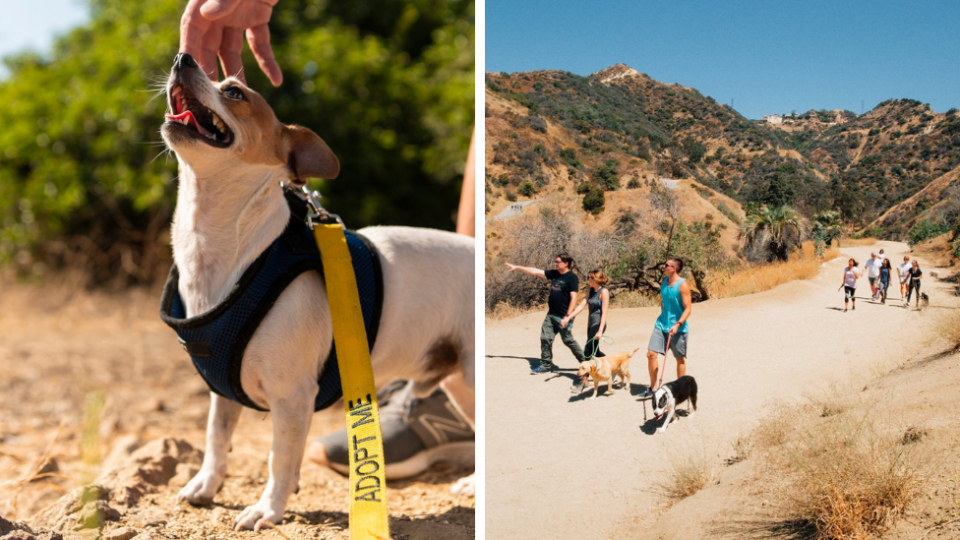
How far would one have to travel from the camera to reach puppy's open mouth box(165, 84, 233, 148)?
96.3 inches

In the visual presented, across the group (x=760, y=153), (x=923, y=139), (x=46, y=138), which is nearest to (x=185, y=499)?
(x=760, y=153)

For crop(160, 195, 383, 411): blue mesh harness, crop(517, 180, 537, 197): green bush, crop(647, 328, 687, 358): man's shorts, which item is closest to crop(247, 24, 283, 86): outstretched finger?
crop(160, 195, 383, 411): blue mesh harness

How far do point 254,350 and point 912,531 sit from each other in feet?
7.17

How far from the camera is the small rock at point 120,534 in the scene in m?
2.64

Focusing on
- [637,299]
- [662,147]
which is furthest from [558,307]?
[662,147]

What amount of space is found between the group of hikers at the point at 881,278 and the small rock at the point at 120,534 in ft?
8.51

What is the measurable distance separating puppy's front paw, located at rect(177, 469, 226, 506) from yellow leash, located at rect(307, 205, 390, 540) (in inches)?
34.9

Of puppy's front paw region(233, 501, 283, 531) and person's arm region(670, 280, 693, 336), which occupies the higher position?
person's arm region(670, 280, 693, 336)

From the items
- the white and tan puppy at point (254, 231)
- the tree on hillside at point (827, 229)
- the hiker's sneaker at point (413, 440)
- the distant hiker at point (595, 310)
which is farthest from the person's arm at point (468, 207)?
the tree on hillside at point (827, 229)

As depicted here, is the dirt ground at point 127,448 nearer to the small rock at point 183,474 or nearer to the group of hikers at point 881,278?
the small rock at point 183,474

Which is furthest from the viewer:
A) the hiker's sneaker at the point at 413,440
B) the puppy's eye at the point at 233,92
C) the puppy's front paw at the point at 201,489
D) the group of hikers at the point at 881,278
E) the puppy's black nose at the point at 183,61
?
the hiker's sneaker at the point at 413,440

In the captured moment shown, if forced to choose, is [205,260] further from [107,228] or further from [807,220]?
[107,228]

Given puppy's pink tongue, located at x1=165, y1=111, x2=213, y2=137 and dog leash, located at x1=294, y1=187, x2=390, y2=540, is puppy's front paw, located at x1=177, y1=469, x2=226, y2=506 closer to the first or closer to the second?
dog leash, located at x1=294, y1=187, x2=390, y2=540

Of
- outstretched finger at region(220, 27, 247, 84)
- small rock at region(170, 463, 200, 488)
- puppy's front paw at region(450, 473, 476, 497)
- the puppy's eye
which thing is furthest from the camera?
puppy's front paw at region(450, 473, 476, 497)
